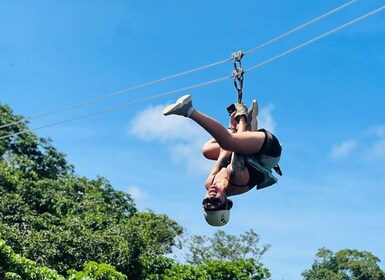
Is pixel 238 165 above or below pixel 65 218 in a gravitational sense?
below

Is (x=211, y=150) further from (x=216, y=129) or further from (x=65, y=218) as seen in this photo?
(x=65, y=218)

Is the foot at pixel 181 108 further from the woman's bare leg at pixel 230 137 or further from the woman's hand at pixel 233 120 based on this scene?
the woman's hand at pixel 233 120

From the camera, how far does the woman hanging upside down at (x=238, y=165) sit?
3.34 m

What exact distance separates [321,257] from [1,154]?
17678 millimetres

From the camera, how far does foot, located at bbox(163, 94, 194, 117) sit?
312cm

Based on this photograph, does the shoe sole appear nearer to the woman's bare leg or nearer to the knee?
the woman's bare leg

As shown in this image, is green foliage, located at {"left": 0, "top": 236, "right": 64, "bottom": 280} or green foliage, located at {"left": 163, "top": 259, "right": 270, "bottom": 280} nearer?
green foliage, located at {"left": 0, "top": 236, "right": 64, "bottom": 280}

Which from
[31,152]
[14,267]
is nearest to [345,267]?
[31,152]

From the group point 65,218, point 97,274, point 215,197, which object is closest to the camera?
point 215,197

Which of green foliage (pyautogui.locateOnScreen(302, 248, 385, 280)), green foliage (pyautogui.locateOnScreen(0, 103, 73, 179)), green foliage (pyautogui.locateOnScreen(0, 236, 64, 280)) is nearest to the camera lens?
green foliage (pyautogui.locateOnScreen(0, 236, 64, 280))

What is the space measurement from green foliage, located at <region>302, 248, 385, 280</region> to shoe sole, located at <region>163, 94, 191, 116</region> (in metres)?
28.2

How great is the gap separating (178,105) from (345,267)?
29.2m

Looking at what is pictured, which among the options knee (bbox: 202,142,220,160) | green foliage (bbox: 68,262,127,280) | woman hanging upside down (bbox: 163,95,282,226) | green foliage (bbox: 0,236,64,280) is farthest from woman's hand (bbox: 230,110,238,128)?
green foliage (bbox: 68,262,127,280)

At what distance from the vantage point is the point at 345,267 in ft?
102
